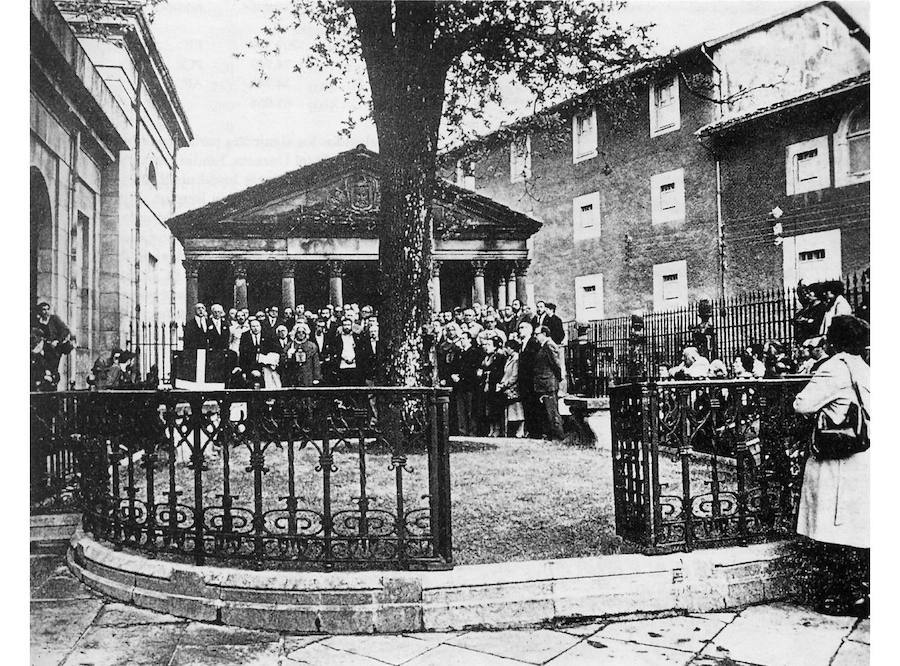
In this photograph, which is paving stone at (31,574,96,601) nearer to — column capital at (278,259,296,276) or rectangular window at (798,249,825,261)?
column capital at (278,259,296,276)

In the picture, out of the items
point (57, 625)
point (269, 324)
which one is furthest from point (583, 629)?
point (269, 324)

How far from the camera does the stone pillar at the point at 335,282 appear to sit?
7.08 m

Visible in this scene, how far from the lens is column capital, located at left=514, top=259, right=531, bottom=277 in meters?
7.65

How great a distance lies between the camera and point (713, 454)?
4.10 m

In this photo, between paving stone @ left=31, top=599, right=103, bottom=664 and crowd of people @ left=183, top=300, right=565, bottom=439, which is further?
crowd of people @ left=183, top=300, right=565, bottom=439

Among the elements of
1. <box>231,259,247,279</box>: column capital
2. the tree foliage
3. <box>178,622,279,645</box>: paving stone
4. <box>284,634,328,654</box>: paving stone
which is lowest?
<box>284,634,328,654</box>: paving stone

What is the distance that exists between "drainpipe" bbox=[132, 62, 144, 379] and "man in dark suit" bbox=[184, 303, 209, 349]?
65 cm

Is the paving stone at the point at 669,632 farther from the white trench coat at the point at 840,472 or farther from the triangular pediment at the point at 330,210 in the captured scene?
the triangular pediment at the point at 330,210

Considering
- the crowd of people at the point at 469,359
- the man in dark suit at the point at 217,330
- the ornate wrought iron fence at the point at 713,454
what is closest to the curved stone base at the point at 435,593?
the ornate wrought iron fence at the point at 713,454

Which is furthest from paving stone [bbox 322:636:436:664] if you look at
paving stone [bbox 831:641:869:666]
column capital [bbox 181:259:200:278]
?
column capital [bbox 181:259:200:278]

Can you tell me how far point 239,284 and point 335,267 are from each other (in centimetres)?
96

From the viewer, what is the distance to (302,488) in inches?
228

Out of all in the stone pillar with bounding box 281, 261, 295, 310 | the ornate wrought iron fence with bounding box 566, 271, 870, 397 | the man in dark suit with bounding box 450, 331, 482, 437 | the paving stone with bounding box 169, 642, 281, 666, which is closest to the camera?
the paving stone with bounding box 169, 642, 281, 666

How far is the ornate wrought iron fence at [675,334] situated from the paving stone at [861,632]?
5.38ft
